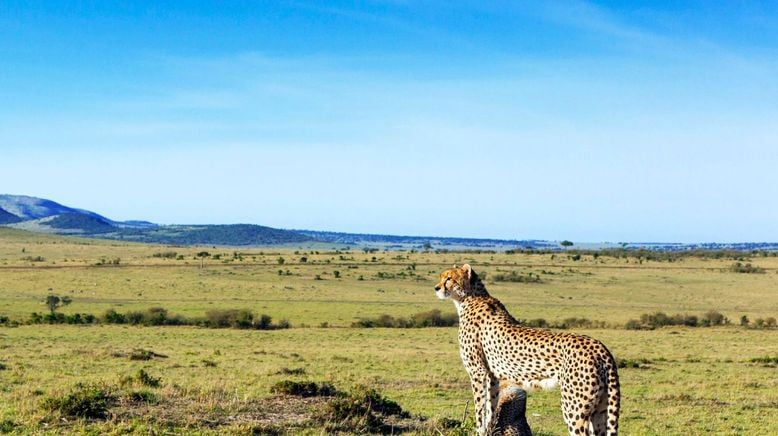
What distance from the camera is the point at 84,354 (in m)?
24.7

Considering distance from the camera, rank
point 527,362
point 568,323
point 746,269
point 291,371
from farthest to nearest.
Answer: point 746,269 < point 568,323 < point 291,371 < point 527,362

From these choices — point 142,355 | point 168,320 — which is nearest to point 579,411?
point 142,355

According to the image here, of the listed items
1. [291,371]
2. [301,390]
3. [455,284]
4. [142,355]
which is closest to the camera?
[455,284]

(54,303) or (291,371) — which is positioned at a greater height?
(291,371)

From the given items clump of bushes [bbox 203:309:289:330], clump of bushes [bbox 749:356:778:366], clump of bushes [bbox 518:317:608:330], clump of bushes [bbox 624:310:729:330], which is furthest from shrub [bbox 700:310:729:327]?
clump of bushes [bbox 203:309:289:330]

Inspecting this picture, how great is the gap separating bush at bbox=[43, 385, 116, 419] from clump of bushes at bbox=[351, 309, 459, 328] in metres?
31.9

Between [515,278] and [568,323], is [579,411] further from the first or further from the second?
[515,278]

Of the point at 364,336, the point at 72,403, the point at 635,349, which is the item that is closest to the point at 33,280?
the point at 364,336

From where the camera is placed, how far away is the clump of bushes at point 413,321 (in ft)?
141

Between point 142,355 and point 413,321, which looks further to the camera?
point 413,321

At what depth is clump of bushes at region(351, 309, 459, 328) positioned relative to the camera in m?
42.9

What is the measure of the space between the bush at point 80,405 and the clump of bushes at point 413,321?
3193 cm

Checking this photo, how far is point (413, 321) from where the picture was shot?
1734 inches

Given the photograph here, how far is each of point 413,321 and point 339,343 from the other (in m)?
11.8
